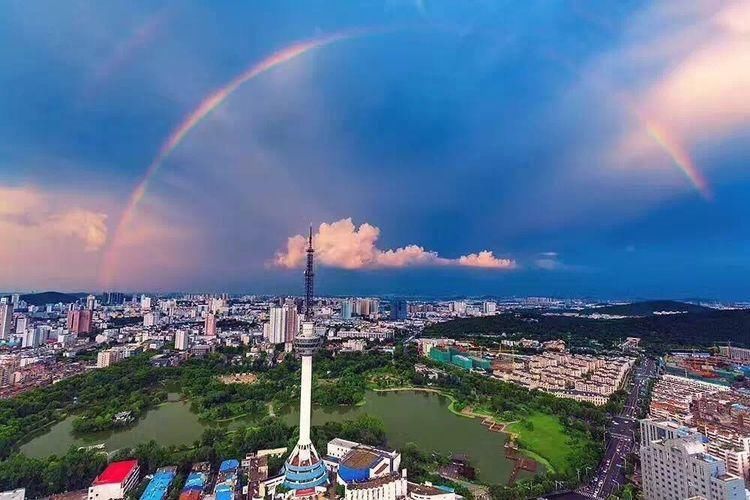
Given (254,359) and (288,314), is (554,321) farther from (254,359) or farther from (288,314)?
(254,359)

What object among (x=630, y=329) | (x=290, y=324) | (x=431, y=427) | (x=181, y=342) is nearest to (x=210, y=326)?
(x=181, y=342)

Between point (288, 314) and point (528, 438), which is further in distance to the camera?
point (288, 314)

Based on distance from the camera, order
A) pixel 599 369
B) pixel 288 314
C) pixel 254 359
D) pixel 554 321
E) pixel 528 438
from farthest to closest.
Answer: pixel 554 321 < pixel 288 314 < pixel 254 359 < pixel 599 369 < pixel 528 438

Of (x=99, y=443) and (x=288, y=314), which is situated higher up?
(x=288, y=314)

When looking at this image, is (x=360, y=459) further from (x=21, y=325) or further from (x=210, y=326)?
(x=21, y=325)

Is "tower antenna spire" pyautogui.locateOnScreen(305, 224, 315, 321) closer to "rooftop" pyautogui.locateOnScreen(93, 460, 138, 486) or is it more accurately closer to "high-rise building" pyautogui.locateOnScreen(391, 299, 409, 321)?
"rooftop" pyautogui.locateOnScreen(93, 460, 138, 486)

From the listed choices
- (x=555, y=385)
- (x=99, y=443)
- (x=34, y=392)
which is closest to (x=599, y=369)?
(x=555, y=385)

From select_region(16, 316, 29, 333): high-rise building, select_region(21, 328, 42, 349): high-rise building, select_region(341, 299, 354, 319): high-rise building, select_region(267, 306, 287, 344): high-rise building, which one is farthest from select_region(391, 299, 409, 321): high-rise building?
select_region(16, 316, 29, 333): high-rise building
